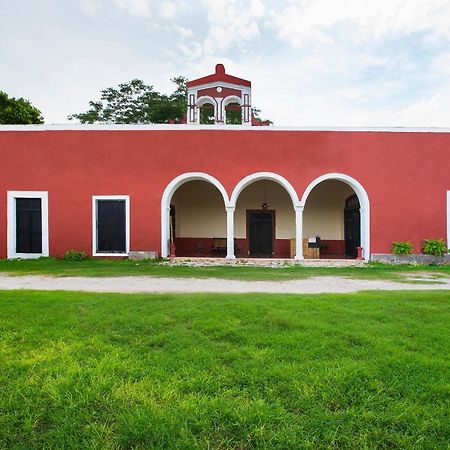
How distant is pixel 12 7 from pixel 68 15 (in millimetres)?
1456

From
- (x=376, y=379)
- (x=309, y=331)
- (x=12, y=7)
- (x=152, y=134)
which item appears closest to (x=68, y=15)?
(x=12, y=7)

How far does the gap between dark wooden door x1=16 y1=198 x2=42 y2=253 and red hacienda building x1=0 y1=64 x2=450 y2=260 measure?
3cm

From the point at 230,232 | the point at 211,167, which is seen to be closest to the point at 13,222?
the point at 211,167

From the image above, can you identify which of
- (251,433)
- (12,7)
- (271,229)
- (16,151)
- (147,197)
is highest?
(12,7)

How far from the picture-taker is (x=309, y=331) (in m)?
4.21

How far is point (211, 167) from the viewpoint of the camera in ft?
44.0

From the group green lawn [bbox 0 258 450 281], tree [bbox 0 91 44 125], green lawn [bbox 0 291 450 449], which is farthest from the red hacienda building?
tree [bbox 0 91 44 125]

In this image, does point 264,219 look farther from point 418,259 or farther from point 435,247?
point 435,247

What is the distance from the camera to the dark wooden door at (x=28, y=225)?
1348 centimetres

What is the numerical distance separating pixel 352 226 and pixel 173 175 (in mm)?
7124


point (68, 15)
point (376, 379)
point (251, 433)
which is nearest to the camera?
point (251, 433)

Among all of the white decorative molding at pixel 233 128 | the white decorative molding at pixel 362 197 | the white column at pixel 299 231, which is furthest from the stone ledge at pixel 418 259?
the white decorative molding at pixel 233 128

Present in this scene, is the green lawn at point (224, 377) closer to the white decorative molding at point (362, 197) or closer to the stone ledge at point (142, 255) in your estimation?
the stone ledge at point (142, 255)

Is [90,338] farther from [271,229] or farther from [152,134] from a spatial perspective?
[271,229]
